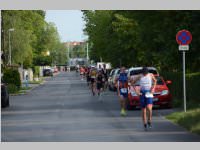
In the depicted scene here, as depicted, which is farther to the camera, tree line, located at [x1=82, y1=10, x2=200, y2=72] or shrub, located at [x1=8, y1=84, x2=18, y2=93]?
shrub, located at [x1=8, y1=84, x2=18, y2=93]

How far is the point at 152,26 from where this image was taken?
1135 inches

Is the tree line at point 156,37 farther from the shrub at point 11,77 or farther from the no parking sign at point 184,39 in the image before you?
the shrub at point 11,77

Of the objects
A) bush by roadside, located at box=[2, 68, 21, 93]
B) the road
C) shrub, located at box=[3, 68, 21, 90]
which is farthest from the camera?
shrub, located at box=[3, 68, 21, 90]

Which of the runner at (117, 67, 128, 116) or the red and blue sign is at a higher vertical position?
the red and blue sign

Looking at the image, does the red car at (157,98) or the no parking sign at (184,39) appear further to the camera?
the red car at (157,98)

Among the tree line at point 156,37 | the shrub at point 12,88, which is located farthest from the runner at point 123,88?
the shrub at point 12,88

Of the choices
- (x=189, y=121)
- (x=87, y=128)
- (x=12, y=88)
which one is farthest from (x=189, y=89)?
(x=12, y=88)

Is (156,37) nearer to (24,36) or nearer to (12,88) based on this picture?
(12,88)

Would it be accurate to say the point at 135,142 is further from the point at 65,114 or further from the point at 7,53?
the point at 7,53

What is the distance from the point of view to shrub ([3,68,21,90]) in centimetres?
4928

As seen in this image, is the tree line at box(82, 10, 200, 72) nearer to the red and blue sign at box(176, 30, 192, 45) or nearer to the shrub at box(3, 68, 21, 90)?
the red and blue sign at box(176, 30, 192, 45)

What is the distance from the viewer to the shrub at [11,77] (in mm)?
49281

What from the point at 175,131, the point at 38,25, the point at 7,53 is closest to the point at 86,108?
the point at 175,131

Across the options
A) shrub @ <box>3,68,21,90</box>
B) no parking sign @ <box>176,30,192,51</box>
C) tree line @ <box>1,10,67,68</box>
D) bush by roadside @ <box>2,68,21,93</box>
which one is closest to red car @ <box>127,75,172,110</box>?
no parking sign @ <box>176,30,192,51</box>
